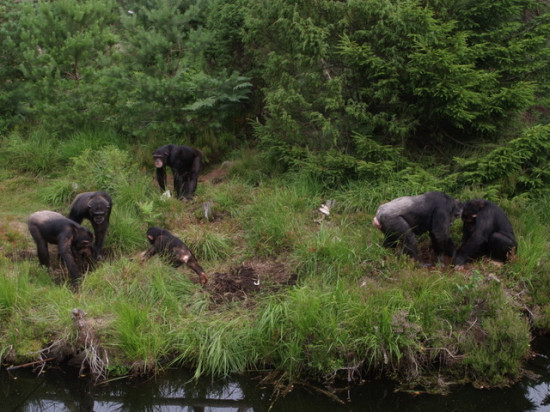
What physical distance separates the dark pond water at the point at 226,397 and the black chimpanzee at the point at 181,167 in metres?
4.59

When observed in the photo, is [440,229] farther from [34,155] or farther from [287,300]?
[34,155]

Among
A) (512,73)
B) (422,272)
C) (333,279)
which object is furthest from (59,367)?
(512,73)

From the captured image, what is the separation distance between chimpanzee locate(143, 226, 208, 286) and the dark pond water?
1.76 m

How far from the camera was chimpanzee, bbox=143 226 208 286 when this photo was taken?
8164 millimetres

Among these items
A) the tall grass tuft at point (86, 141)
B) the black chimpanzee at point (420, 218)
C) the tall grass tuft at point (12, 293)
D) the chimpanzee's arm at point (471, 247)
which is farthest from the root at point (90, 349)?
the tall grass tuft at point (86, 141)

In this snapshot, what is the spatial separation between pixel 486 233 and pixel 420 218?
91 centimetres

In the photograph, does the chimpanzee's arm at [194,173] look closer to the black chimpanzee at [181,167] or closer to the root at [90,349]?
the black chimpanzee at [181,167]

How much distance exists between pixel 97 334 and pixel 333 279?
3108 mm

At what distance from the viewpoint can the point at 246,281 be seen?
7.99 metres

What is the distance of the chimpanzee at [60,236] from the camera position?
804 cm

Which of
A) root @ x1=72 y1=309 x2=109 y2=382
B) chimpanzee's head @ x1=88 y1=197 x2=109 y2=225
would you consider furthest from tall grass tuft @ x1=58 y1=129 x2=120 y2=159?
root @ x1=72 y1=309 x2=109 y2=382

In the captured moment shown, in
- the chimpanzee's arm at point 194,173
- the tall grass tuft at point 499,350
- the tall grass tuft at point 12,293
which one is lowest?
the chimpanzee's arm at point 194,173

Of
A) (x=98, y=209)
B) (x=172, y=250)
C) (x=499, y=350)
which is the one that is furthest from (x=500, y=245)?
Result: (x=98, y=209)

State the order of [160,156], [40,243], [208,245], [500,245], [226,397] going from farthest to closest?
[160,156] < [208,245] < [40,243] < [500,245] < [226,397]
